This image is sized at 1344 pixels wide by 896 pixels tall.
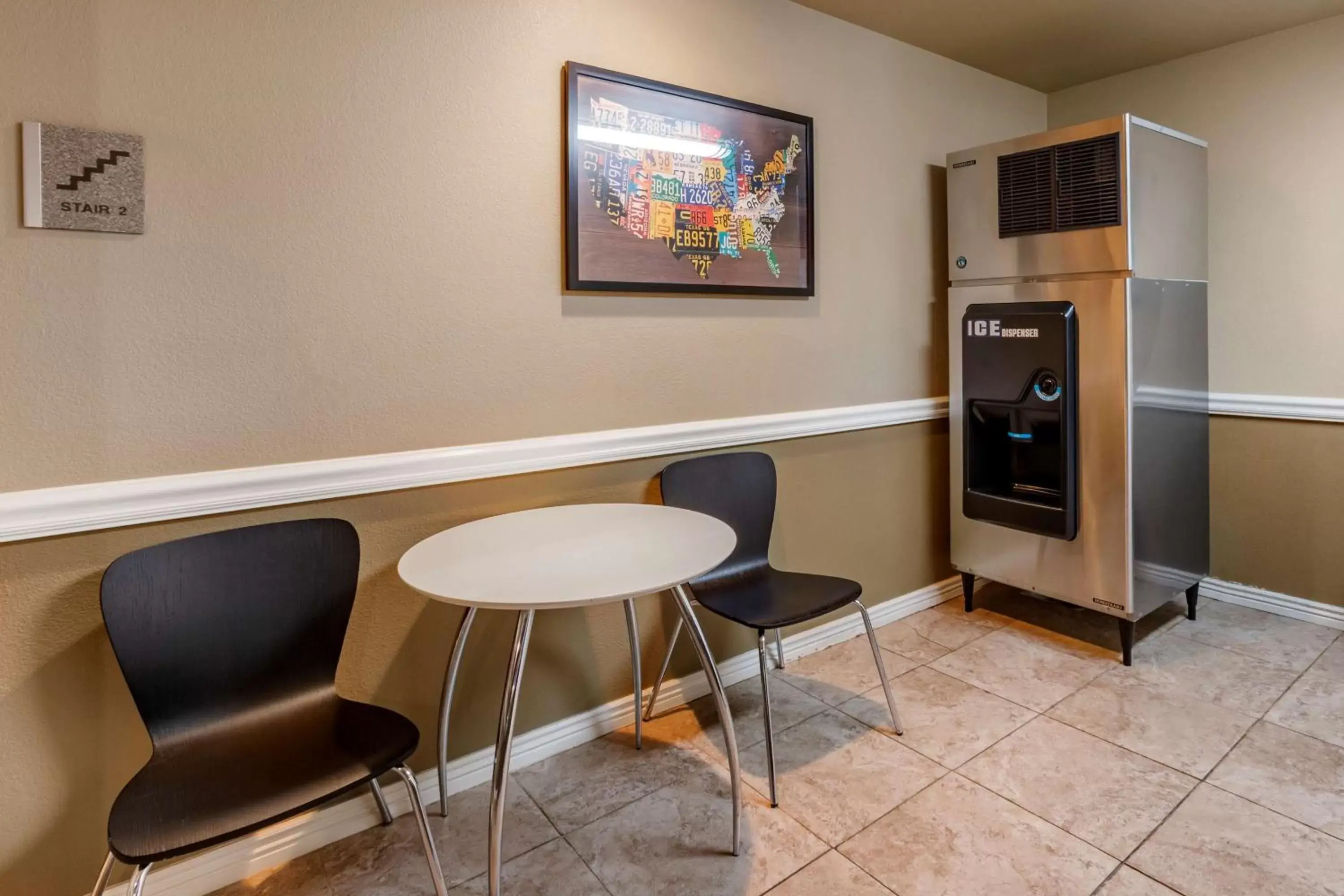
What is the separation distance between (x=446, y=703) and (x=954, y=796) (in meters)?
1.29

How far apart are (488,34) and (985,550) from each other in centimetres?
246

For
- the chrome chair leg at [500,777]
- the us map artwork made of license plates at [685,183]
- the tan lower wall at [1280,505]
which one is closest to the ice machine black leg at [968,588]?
the tan lower wall at [1280,505]

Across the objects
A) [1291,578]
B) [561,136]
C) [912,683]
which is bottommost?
[912,683]

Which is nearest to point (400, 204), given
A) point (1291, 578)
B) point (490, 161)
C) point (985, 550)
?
point (490, 161)

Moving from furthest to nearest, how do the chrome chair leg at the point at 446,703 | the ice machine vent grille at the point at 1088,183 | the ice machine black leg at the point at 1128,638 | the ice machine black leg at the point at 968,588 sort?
1. the ice machine black leg at the point at 968,588
2. the ice machine black leg at the point at 1128,638
3. the ice machine vent grille at the point at 1088,183
4. the chrome chair leg at the point at 446,703

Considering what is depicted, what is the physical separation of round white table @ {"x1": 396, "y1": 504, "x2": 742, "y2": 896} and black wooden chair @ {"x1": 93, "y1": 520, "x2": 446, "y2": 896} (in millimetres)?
195

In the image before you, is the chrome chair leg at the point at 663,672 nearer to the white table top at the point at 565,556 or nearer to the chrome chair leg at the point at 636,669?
the chrome chair leg at the point at 636,669

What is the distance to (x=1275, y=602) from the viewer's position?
290cm

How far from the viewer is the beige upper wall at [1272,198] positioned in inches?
105

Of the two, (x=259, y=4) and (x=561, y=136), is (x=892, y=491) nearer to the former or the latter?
(x=561, y=136)

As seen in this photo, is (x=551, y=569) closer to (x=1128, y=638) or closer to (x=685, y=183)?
(x=685, y=183)

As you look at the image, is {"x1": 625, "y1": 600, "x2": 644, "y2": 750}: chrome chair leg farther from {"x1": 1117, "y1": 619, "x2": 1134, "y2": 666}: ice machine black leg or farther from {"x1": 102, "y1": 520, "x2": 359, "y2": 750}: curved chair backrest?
{"x1": 1117, "y1": 619, "x2": 1134, "y2": 666}: ice machine black leg

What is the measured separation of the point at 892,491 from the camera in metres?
2.89

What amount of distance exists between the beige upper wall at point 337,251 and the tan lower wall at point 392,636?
0.15 metres
